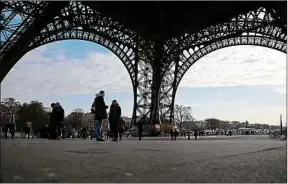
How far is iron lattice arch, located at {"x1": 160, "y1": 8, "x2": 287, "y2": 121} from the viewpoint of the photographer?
4102 cm

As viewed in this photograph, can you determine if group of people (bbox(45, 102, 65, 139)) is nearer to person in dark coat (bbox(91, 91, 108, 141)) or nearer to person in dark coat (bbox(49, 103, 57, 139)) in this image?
person in dark coat (bbox(49, 103, 57, 139))

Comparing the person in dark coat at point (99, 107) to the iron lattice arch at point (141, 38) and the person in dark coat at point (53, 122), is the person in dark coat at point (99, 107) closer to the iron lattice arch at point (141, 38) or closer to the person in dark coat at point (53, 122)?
the person in dark coat at point (53, 122)

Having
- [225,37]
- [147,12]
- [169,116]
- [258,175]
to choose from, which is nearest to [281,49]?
[225,37]

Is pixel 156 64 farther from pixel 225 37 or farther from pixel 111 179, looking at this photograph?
pixel 111 179

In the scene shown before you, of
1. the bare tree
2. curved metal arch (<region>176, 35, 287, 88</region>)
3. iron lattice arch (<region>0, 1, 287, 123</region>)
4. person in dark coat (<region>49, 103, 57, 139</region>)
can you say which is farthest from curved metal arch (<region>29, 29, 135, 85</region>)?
the bare tree

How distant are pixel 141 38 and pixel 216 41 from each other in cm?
944

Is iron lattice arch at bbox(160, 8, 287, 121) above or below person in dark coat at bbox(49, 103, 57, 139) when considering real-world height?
above

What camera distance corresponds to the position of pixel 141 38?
41.4 metres

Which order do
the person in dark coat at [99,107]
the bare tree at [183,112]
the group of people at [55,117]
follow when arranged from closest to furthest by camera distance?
1. the person in dark coat at [99,107]
2. the group of people at [55,117]
3. the bare tree at [183,112]

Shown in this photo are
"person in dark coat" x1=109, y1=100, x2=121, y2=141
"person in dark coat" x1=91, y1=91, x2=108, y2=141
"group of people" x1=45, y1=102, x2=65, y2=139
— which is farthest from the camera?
"group of people" x1=45, y1=102, x2=65, y2=139

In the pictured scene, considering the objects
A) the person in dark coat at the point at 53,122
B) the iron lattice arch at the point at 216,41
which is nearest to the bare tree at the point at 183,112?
the iron lattice arch at the point at 216,41

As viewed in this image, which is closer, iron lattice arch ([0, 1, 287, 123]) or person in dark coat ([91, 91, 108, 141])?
person in dark coat ([91, 91, 108, 141])

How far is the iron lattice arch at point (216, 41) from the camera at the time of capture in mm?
41022

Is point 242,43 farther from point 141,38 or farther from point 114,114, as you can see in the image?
point 114,114
